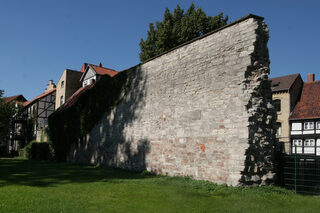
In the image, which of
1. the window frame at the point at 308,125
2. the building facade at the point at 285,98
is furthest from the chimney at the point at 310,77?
the window frame at the point at 308,125

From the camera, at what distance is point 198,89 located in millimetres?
10852

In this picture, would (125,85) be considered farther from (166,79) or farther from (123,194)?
(123,194)

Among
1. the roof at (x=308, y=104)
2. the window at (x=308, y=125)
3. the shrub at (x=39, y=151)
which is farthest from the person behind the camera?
the shrub at (x=39, y=151)

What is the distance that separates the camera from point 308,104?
25297mm

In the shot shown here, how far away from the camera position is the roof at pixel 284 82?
2683 centimetres

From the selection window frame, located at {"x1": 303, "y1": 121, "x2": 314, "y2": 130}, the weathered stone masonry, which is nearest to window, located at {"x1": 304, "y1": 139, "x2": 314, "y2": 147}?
window frame, located at {"x1": 303, "y1": 121, "x2": 314, "y2": 130}

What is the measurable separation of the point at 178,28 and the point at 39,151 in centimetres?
1785

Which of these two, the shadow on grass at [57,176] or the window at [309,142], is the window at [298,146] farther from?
the shadow on grass at [57,176]

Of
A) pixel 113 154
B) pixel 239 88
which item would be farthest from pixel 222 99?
pixel 113 154

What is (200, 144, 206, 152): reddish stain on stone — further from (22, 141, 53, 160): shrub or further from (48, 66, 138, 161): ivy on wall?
(22, 141, 53, 160): shrub

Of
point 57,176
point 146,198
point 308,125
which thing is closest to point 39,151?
point 57,176

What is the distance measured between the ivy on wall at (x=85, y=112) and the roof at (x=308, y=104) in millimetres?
17317

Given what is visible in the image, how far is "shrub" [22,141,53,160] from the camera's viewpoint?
2450 cm

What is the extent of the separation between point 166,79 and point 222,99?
3652mm
